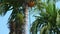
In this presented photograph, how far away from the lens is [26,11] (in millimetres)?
17047

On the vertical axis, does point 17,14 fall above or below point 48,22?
above

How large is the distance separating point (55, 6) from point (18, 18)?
619 centimetres

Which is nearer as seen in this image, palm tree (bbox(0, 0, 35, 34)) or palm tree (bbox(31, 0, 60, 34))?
palm tree (bbox(0, 0, 35, 34))

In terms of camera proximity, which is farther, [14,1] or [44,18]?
[44,18]

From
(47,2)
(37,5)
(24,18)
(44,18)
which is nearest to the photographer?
(24,18)

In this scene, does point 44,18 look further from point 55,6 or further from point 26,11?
point 26,11

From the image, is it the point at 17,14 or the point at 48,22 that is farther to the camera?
the point at 48,22

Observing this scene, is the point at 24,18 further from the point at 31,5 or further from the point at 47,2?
the point at 47,2

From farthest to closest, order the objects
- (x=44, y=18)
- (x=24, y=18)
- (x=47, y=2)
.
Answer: (x=44, y=18) → (x=47, y=2) → (x=24, y=18)

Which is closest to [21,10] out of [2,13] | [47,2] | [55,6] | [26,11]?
[26,11]

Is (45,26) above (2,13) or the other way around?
the other way around

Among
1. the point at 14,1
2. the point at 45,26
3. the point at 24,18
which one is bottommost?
the point at 45,26

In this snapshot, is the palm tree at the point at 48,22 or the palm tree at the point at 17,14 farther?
the palm tree at the point at 48,22

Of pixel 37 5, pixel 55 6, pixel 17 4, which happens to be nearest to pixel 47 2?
pixel 55 6
